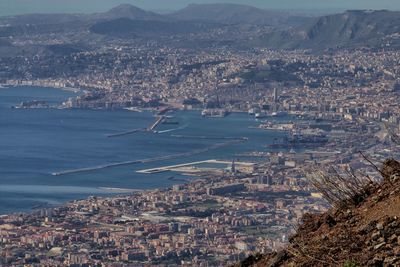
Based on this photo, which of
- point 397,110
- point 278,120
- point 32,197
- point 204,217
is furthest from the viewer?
point 278,120

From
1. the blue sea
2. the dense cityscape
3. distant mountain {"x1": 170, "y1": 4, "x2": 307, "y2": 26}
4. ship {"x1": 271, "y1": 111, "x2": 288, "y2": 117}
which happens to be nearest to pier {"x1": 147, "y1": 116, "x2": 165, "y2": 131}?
the blue sea

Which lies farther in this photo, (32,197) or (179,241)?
(32,197)

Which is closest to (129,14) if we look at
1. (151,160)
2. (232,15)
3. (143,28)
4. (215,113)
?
(232,15)

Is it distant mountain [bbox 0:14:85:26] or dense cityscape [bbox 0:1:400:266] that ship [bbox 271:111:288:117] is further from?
distant mountain [bbox 0:14:85:26]

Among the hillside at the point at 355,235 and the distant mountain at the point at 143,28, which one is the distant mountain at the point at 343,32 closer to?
the distant mountain at the point at 143,28

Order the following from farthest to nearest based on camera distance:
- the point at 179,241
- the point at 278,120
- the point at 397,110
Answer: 1. the point at 278,120
2. the point at 397,110
3. the point at 179,241

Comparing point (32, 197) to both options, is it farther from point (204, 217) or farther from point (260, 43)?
point (260, 43)

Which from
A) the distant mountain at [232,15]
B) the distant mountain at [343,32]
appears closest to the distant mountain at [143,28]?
the distant mountain at [232,15]

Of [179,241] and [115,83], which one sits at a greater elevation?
[179,241]

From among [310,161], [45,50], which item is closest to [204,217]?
[310,161]
